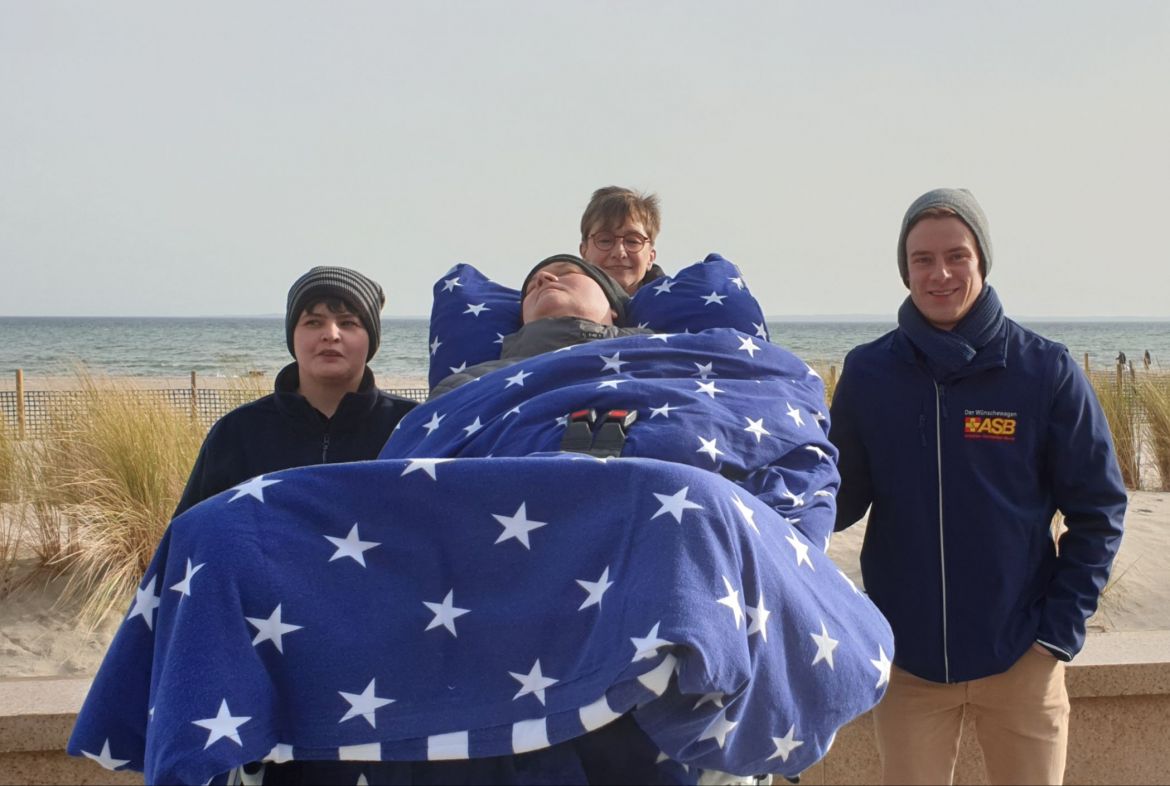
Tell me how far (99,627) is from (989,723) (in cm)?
395

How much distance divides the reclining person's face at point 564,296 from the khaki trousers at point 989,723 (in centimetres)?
131

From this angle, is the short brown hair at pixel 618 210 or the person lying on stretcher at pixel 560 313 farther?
the short brown hair at pixel 618 210

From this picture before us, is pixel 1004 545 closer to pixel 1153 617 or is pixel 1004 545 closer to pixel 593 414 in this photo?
pixel 593 414

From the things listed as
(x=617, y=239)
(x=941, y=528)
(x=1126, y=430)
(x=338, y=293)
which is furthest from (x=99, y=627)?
(x=1126, y=430)

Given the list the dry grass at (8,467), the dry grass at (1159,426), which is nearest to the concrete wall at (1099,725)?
the dry grass at (8,467)

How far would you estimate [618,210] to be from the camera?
3.70 metres

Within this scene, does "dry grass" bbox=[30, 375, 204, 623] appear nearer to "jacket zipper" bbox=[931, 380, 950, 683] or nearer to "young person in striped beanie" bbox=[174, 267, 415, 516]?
"young person in striped beanie" bbox=[174, 267, 415, 516]

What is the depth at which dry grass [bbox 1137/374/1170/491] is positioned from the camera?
808 centimetres

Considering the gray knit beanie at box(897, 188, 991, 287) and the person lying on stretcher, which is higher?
the gray knit beanie at box(897, 188, 991, 287)

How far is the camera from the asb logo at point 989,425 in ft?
9.08

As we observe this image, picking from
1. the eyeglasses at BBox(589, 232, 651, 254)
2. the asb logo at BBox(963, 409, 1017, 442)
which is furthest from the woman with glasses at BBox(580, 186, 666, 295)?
the asb logo at BBox(963, 409, 1017, 442)

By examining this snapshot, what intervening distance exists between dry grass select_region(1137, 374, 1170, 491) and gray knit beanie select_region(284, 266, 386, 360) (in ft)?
23.6

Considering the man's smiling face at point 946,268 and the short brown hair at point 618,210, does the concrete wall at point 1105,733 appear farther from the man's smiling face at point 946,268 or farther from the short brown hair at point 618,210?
the short brown hair at point 618,210

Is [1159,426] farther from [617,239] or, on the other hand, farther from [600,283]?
[600,283]
